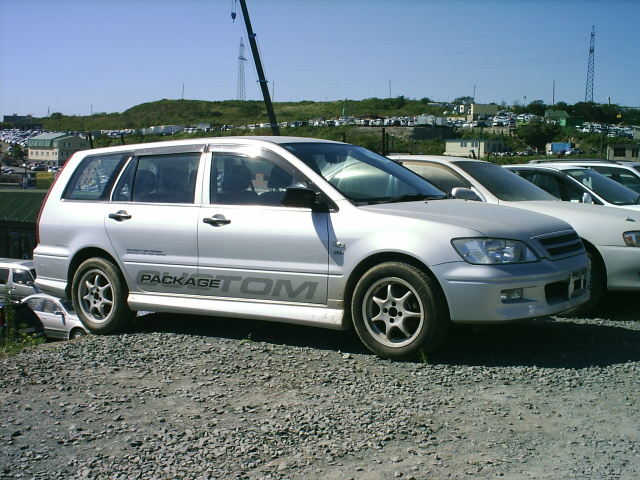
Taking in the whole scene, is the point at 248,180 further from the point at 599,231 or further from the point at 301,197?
the point at 599,231

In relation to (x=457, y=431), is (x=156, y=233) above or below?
above

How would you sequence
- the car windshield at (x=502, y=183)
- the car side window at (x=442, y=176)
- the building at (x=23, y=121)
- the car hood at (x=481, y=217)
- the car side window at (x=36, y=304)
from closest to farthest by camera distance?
the car hood at (x=481, y=217) < the car windshield at (x=502, y=183) < the car side window at (x=442, y=176) < the car side window at (x=36, y=304) < the building at (x=23, y=121)

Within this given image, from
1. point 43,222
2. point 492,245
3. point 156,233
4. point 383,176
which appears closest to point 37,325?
point 43,222

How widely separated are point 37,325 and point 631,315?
39.8 ft

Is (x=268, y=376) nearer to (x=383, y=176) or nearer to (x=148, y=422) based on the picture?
(x=148, y=422)

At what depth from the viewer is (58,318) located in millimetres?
15688

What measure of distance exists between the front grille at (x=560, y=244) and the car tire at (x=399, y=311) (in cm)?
94

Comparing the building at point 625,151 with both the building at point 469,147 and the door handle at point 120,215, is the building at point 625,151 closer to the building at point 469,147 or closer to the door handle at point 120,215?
the building at point 469,147

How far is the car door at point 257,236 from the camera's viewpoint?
5.83 m

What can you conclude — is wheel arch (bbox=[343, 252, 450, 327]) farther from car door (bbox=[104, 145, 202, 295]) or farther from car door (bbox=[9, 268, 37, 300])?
car door (bbox=[9, 268, 37, 300])

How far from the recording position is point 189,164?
21.8 ft

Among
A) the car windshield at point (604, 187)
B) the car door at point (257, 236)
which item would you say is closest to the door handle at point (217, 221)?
the car door at point (257, 236)

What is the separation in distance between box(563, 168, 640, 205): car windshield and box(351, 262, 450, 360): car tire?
4.98 meters

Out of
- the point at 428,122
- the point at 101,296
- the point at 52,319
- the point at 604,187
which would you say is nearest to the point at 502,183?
the point at 604,187
